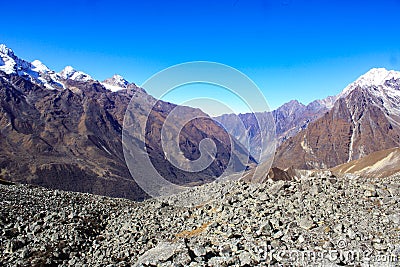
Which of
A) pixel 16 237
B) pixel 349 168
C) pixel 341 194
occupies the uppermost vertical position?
pixel 16 237

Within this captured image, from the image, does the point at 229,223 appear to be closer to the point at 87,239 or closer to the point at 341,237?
the point at 341,237

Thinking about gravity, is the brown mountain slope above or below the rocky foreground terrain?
below

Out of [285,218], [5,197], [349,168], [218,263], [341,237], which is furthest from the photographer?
[349,168]

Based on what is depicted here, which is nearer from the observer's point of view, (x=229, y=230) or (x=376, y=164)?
(x=229, y=230)

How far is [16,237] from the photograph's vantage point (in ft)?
66.7

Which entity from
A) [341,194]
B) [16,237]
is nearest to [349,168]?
[341,194]

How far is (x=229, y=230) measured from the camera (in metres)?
18.1

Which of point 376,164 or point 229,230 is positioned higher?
point 229,230

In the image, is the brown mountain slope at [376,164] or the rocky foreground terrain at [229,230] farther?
the brown mountain slope at [376,164]

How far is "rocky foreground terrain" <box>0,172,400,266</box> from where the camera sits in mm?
14734

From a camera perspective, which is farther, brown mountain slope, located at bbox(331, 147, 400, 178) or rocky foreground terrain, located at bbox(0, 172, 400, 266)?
brown mountain slope, located at bbox(331, 147, 400, 178)

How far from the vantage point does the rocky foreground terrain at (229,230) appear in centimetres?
1473

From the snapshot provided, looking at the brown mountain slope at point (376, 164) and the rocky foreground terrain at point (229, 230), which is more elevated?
the rocky foreground terrain at point (229, 230)

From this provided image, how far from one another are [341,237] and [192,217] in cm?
1030
